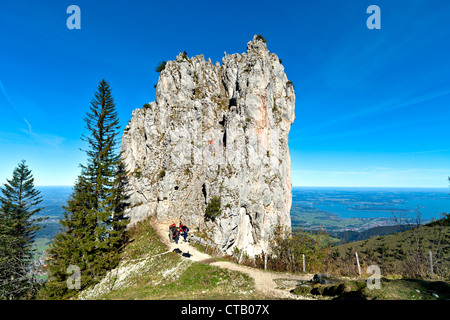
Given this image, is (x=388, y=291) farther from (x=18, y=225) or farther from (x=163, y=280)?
(x=18, y=225)

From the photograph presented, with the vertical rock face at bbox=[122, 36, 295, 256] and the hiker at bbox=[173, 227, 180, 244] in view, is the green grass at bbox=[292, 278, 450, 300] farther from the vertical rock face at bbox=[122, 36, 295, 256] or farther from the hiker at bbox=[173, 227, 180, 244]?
the vertical rock face at bbox=[122, 36, 295, 256]

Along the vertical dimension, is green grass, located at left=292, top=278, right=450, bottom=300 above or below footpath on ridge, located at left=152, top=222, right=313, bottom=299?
above

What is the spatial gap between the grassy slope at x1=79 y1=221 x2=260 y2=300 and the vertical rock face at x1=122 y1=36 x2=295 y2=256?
1244 centimetres

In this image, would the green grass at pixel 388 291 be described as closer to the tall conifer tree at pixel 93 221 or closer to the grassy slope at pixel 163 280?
the grassy slope at pixel 163 280

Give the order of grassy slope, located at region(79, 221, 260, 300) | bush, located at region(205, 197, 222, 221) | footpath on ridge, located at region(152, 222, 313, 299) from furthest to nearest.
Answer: bush, located at region(205, 197, 222, 221) → grassy slope, located at region(79, 221, 260, 300) → footpath on ridge, located at region(152, 222, 313, 299)

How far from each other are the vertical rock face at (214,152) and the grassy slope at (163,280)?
12.4m

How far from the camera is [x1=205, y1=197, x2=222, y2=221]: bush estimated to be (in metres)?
37.5

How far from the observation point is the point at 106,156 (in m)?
27.3

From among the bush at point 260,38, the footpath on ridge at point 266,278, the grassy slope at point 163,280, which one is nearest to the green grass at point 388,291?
the footpath on ridge at point 266,278

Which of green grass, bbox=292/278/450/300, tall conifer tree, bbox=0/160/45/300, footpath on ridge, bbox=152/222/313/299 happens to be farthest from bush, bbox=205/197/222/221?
tall conifer tree, bbox=0/160/45/300

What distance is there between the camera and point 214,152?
43969 millimetres

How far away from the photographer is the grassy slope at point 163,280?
14.8 metres
